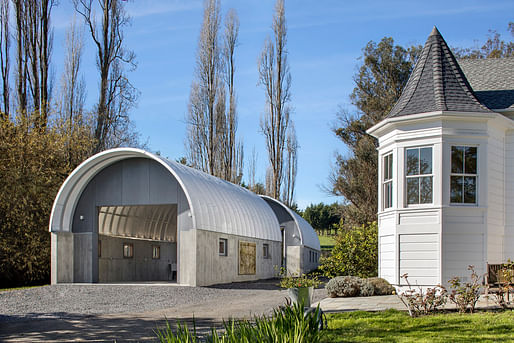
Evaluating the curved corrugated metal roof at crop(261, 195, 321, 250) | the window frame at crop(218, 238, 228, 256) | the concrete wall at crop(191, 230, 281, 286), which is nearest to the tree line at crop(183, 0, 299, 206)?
the curved corrugated metal roof at crop(261, 195, 321, 250)

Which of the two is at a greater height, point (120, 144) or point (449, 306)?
point (120, 144)

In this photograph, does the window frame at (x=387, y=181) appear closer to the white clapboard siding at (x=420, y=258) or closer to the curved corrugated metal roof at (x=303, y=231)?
the white clapboard siding at (x=420, y=258)

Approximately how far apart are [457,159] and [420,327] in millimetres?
5732

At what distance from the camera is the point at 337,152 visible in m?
33.7

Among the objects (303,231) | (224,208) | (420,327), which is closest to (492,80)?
(420,327)

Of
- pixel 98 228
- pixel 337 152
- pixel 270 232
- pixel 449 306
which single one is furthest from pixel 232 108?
pixel 449 306

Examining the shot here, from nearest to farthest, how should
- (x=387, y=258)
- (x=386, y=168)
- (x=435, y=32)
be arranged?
(x=387, y=258)
(x=386, y=168)
(x=435, y=32)

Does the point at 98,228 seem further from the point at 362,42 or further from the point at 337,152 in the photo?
the point at 362,42

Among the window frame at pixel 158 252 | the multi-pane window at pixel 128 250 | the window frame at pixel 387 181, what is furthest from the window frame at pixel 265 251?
the window frame at pixel 387 181

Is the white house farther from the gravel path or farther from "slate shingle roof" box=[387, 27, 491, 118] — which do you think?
the gravel path

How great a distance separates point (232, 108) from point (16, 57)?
13507mm

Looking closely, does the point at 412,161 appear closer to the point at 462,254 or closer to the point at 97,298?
the point at 462,254

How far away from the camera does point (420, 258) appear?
13227 millimetres

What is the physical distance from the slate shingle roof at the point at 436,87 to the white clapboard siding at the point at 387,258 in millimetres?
3187
